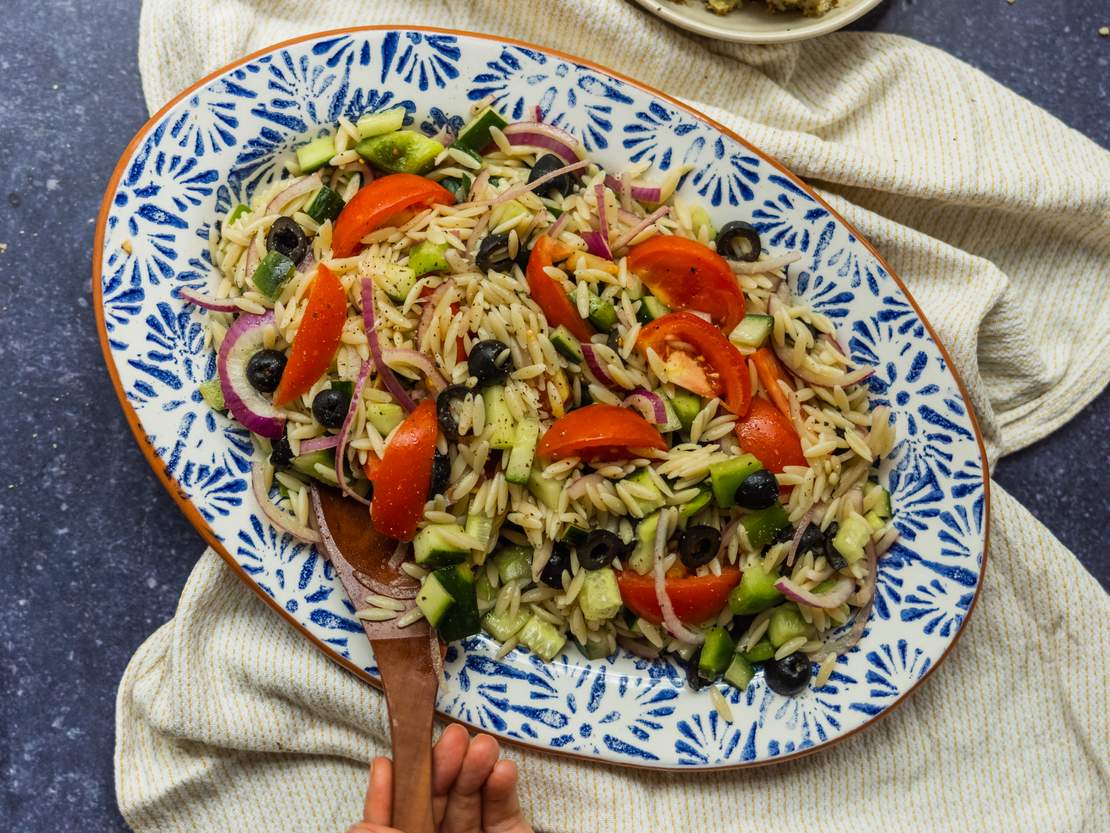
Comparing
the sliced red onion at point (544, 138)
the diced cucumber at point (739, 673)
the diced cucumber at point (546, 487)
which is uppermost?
the sliced red onion at point (544, 138)

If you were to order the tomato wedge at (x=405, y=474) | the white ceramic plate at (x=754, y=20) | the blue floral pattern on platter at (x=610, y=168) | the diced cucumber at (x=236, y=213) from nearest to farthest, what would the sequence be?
the tomato wedge at (x=405, y=474) → the blue floral pattern on platter at (x=610, y=168) → the diced cucumber at (x=236, y=213) → the white ceramic plate at (x=754, y=20)

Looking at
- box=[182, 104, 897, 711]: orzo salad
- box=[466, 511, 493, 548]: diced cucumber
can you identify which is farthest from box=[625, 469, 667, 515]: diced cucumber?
box=[466, 511, 493, 548]: diced cucumber

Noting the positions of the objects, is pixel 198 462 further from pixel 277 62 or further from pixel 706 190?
pixel 706 190

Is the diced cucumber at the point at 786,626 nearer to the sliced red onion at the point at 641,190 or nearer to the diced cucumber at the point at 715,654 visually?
the diced cucumber at the point at 715,654

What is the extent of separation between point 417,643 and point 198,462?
730 mm

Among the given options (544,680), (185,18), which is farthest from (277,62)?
(544,680)

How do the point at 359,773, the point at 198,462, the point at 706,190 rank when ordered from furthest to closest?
the point at 359,773
the point at 706,190
the point at 198,462

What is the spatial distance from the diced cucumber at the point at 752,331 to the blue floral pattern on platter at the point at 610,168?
0.61ft

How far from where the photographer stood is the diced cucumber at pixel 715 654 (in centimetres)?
261

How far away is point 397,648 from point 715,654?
0.85 meters

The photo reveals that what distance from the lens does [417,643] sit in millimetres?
2516

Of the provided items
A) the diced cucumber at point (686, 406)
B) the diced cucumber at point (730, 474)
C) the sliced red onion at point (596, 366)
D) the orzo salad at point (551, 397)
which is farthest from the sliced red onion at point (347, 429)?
the diced cucumber at point (730, 474)

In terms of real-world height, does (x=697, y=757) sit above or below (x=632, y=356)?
below

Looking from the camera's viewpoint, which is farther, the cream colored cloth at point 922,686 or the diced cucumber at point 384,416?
the cream colored cloth at point 922,686
